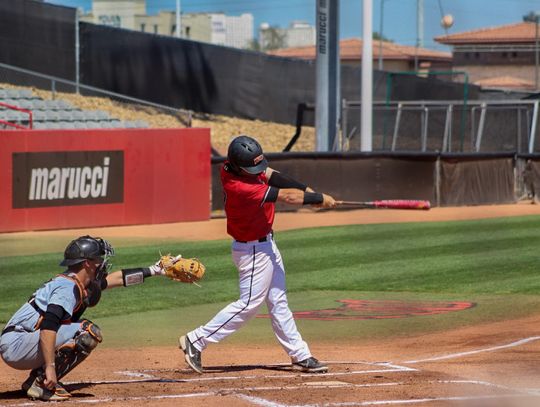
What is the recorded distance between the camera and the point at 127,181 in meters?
20.3

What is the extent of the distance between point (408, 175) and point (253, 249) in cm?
1551

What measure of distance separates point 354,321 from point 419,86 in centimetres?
2772

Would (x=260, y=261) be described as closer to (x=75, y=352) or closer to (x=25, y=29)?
(x=75, y=352)

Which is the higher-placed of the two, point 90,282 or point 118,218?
point 90,282

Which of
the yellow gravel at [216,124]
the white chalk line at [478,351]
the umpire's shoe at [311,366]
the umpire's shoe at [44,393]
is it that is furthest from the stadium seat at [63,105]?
the umpire's shoe at [44,393]

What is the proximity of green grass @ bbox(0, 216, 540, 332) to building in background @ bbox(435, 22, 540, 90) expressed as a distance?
40.6 metres

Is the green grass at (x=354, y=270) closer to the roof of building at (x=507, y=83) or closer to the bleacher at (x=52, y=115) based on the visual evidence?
the bleacher at (x=52, y=115)

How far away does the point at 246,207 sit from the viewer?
26.7ft

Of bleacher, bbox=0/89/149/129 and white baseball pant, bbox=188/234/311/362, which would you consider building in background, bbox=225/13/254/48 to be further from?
white baseball pant, bbox=188/234/311/362

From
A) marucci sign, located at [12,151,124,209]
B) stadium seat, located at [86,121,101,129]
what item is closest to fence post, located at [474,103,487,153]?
stadium seat, located at [86,121,101,129]

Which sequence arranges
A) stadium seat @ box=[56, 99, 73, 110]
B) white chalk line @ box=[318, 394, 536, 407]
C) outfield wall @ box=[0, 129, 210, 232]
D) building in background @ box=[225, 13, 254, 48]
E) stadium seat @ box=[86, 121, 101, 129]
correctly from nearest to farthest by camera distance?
white chalk line @ box=[318, 394, 536, 407] → outfield wall @ box=[0, 129, 210, 232] → stadium seat @ box=[86, 121, 101, 129] → stadium seat @ box=[56, 99, 73, 110] → building in background @ box=[225, 13, 254, 48]

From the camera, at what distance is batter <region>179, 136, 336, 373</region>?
808cm

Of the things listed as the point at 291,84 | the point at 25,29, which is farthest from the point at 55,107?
the point at 291,84

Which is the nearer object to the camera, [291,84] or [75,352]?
[75,352]
